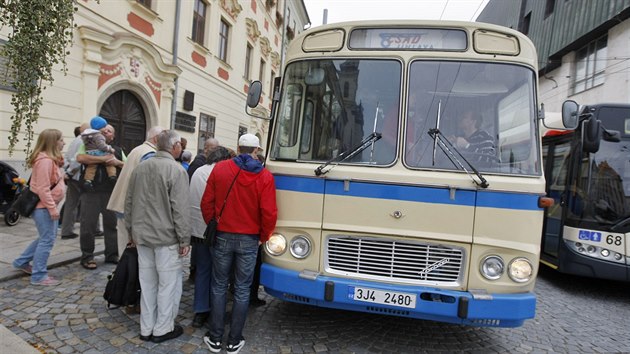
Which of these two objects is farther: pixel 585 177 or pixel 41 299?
pixel 585 177

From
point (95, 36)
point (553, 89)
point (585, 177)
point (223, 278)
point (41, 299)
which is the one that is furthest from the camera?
point (553, 89)

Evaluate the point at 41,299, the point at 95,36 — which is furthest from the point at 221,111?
the point at 41,299

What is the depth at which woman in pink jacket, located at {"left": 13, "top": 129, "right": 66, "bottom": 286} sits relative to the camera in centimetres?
412

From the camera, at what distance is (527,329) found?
4246 mm

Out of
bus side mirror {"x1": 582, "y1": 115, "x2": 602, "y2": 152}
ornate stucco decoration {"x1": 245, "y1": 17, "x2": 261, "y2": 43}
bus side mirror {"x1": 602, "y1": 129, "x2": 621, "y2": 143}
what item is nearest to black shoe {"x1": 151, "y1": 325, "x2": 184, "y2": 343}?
bus side mirror {"x1": 582, "y1": 115, "x2": 602, "y2": 152}

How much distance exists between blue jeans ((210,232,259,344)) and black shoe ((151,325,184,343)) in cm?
36

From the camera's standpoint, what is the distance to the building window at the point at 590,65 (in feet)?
47.3

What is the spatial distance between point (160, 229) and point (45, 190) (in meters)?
1.81

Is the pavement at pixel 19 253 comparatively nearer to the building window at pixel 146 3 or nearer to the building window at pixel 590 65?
the building window at pixel 146 3

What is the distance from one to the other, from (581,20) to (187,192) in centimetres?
1780

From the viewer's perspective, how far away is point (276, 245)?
3.43 m

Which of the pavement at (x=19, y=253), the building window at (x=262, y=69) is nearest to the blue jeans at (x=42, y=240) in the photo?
the pavement at (x=19, y=253)

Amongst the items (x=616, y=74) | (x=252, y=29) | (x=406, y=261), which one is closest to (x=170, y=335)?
(x=406, y=261)

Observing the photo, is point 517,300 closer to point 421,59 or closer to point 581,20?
point 421,59
